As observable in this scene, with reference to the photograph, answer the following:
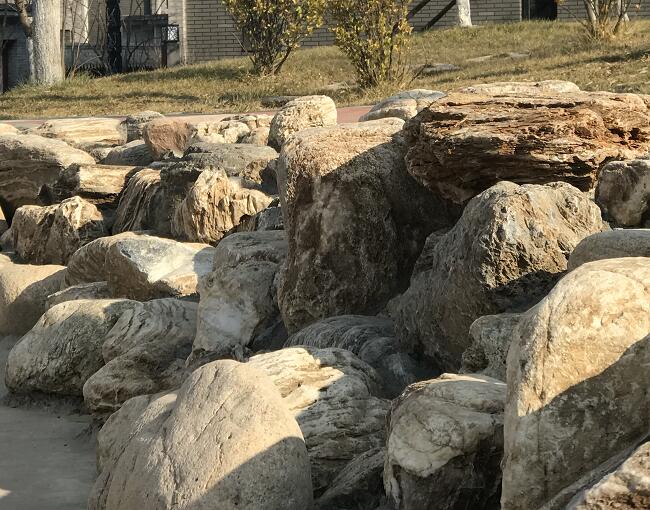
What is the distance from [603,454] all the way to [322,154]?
3346mm

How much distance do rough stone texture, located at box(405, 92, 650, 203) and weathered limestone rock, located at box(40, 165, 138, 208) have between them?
14.1ft

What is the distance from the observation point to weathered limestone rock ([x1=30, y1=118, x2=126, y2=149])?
40.4 feet

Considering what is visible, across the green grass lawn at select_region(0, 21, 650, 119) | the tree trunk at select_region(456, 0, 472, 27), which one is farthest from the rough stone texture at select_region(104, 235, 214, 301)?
the tree trunk at select_region(456, 0, 472, 27)

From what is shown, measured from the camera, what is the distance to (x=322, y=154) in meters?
6.30

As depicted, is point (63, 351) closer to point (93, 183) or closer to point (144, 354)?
point (144, 354)

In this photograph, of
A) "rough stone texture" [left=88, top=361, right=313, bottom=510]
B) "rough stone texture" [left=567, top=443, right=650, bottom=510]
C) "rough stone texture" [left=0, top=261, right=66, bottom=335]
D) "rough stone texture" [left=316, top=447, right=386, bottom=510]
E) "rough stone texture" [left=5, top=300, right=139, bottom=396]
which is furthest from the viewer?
"rough stone texture" [left=0, top=261, right=66, bottom=335]

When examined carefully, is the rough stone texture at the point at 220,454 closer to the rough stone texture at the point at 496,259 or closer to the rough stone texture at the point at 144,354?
the rough stone texture at the point at 496,259

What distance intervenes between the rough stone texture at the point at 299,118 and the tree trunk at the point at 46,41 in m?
10.5

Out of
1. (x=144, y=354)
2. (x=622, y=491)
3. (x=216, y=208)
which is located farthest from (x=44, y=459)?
(x=622, y=491)

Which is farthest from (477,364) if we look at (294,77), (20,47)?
(20,47)

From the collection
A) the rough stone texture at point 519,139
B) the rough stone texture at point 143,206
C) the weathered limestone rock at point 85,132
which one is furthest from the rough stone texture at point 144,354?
the weathered limestone rock at point 85,132

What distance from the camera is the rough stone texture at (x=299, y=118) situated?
385 inches

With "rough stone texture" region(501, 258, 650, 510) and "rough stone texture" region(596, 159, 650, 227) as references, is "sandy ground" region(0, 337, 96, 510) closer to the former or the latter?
"rough stone texture" region(501, 258, 650, 510)

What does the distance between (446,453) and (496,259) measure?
1408mm
